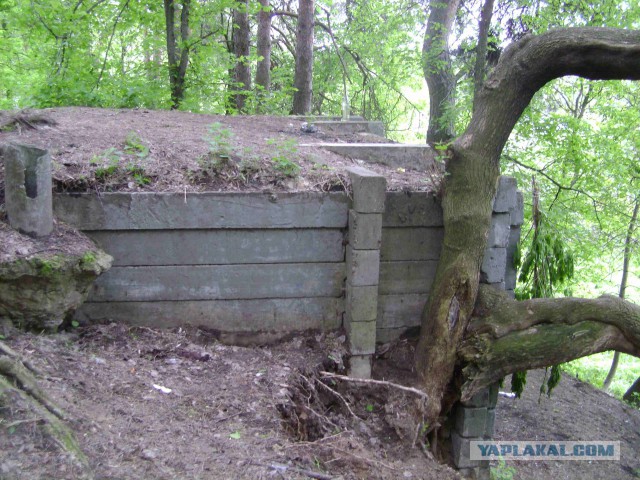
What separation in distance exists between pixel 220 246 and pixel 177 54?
21.8 feet

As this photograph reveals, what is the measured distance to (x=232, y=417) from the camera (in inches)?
140

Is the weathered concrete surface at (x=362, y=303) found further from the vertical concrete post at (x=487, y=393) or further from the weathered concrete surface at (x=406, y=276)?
the vertical concrete post at (x=487, y=393)

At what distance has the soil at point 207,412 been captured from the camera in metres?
2.68

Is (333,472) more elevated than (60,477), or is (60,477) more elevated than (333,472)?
(60,477)

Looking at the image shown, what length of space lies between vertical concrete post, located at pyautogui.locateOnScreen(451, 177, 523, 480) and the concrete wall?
2 centimetres

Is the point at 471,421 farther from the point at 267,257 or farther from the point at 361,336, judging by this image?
the point at 267,257

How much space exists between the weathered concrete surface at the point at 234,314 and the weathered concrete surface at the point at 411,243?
2.10 ft

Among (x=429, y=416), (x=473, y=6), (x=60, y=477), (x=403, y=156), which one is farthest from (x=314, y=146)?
(x=473, y=6)

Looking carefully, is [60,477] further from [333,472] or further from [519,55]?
[519,55]

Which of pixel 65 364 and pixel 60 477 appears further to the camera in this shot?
pixel 65 364

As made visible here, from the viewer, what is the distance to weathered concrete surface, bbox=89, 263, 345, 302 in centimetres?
454

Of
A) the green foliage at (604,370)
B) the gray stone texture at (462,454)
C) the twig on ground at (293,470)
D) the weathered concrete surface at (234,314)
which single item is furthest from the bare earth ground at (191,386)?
the green foliage at (604,370)

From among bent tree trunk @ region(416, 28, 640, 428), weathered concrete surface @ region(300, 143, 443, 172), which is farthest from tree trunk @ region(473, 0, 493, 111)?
bent tree trunk @ region(416, 28, 640, 428)

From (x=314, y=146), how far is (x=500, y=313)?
105 inches
